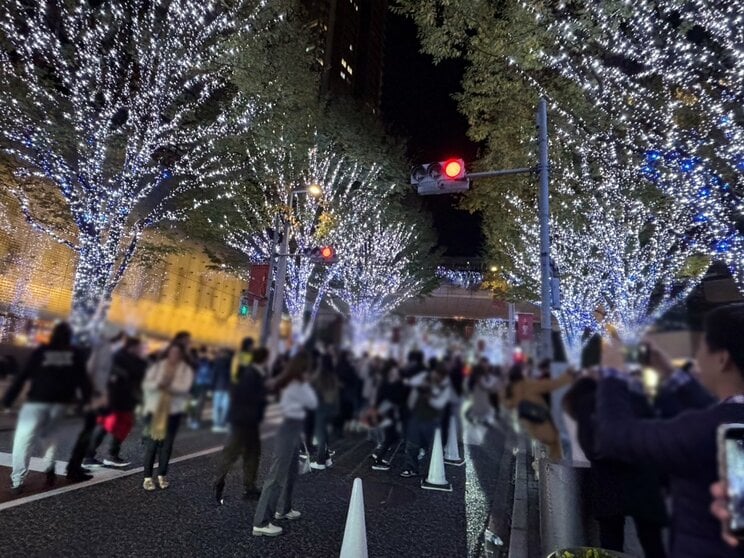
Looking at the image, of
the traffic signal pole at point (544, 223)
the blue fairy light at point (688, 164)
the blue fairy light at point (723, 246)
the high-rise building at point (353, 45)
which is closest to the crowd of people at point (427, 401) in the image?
the traffic signal pole at point (544, 223)

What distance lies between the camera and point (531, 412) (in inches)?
52.6

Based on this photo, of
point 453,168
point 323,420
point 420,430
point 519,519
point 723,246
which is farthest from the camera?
point 723,246

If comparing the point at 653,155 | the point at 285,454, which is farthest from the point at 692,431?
the point at 653,155

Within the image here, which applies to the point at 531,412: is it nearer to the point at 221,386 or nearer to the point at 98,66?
the point at 221,386

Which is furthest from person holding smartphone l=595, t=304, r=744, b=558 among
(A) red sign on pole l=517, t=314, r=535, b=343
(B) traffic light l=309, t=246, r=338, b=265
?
(B) traffic light l=309, t=246, r=338, b=265

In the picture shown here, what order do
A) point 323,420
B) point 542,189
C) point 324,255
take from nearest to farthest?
point 323,420 < point 542,189 < point 324,255

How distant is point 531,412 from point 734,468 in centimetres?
50

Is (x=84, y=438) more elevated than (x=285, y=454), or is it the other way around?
(x=84, y=438)

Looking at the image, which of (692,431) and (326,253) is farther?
(326,253)

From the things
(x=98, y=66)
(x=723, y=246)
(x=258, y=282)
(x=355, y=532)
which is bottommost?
(x=355, y=532)

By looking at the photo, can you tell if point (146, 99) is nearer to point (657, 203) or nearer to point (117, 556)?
point (117, 556)

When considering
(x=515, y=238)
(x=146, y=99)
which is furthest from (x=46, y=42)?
(x=515, y=238)

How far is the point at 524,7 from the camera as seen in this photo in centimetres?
744

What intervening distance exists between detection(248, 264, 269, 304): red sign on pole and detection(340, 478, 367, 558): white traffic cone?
9.05 ft
